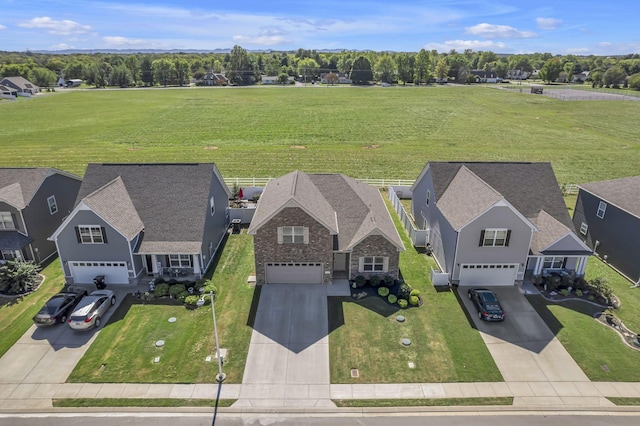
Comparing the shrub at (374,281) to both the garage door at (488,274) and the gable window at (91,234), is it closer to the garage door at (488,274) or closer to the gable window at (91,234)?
the garage door at (488,274)

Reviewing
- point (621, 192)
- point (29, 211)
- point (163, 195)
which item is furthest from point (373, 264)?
point (29, 211)

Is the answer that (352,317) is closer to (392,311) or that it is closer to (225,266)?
(392,311)

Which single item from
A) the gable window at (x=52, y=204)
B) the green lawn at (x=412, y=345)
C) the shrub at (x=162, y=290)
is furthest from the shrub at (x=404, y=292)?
the gable window at (x=52, y=204)

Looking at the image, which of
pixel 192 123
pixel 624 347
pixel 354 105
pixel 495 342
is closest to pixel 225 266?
pixel 495 342

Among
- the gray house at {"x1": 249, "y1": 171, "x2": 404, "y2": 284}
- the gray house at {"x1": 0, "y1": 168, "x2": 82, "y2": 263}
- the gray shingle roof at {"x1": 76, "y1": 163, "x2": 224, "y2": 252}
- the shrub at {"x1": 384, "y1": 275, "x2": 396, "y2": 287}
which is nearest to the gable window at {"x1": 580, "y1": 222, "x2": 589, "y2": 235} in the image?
the gray house at {"x1": 249, "y1": 171, "x2": 404, "y2": 284}

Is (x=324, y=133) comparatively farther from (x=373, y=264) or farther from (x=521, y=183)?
(x=373, y=264)
